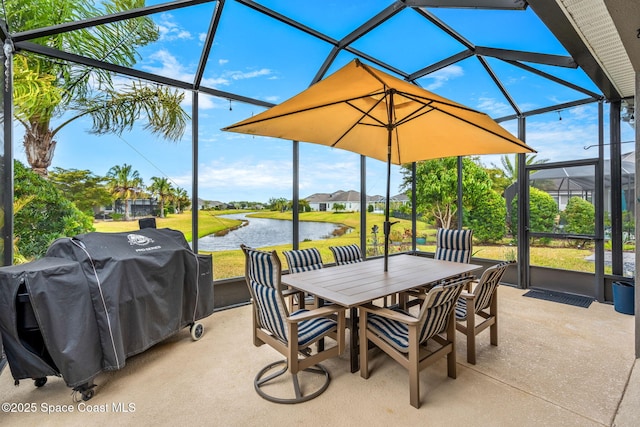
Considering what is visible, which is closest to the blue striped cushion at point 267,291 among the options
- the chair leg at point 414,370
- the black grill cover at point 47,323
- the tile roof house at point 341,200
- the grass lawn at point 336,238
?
the chair leg at point 414,370

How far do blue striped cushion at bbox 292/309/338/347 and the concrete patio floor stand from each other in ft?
1.48

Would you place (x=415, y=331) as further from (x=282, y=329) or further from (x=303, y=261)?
(x=303, y=261)

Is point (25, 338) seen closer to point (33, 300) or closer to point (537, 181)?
point (33, 300)

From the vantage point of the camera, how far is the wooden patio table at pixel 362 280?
245 centimetres

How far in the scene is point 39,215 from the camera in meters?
3.15

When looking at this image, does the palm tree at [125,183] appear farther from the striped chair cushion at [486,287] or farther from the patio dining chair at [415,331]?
the striped chair cushion at [486,287]

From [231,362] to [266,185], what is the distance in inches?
107

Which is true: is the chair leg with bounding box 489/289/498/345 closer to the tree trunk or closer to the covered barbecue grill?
the covered barbecue grill

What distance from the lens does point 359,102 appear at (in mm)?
3062

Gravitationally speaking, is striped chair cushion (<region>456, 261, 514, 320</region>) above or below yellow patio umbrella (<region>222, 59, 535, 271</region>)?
below

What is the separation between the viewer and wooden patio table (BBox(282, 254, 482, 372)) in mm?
2449

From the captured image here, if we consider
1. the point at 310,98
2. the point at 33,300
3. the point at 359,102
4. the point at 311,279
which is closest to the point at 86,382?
the point at 33,300

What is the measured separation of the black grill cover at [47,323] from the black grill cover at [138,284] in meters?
0.10

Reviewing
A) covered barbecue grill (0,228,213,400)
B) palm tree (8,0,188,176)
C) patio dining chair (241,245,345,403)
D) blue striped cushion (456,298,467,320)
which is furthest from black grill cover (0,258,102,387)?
blue striped cushion (456,298,467,320)
